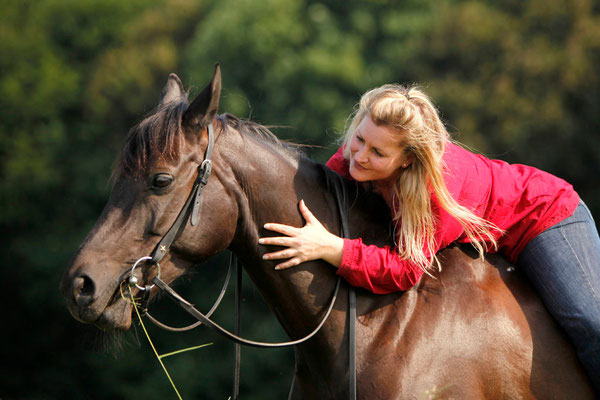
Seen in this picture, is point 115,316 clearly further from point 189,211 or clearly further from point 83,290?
point 189,211

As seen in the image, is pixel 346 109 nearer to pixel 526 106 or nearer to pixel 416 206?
pixel 526 106

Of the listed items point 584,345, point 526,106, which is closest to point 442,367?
point 584,345

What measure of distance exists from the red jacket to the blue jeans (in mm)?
68

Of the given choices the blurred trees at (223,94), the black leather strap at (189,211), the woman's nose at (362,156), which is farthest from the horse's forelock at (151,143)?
the blurred trees at (223,94)

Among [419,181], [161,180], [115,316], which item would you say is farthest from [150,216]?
[419,181]

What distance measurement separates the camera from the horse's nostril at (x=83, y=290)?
2.87 metres

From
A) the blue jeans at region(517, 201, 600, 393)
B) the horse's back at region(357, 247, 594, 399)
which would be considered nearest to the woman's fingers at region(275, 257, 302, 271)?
the horse's back at region(357, 247, 594, 399)

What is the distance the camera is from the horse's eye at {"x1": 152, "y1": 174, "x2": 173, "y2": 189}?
9.79 ft

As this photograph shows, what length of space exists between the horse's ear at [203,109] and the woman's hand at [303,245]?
598mm

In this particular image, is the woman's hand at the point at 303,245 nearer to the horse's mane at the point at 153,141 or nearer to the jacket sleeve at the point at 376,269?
the jacket sleeve at the point at 376,269

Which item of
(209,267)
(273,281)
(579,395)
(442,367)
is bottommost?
(209,267)

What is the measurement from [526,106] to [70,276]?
1214 cm

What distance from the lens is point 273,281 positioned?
3217mm

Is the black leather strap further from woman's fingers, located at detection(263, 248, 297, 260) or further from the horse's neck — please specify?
woman's fingers, located at detection(263, 248, 297, 260)
